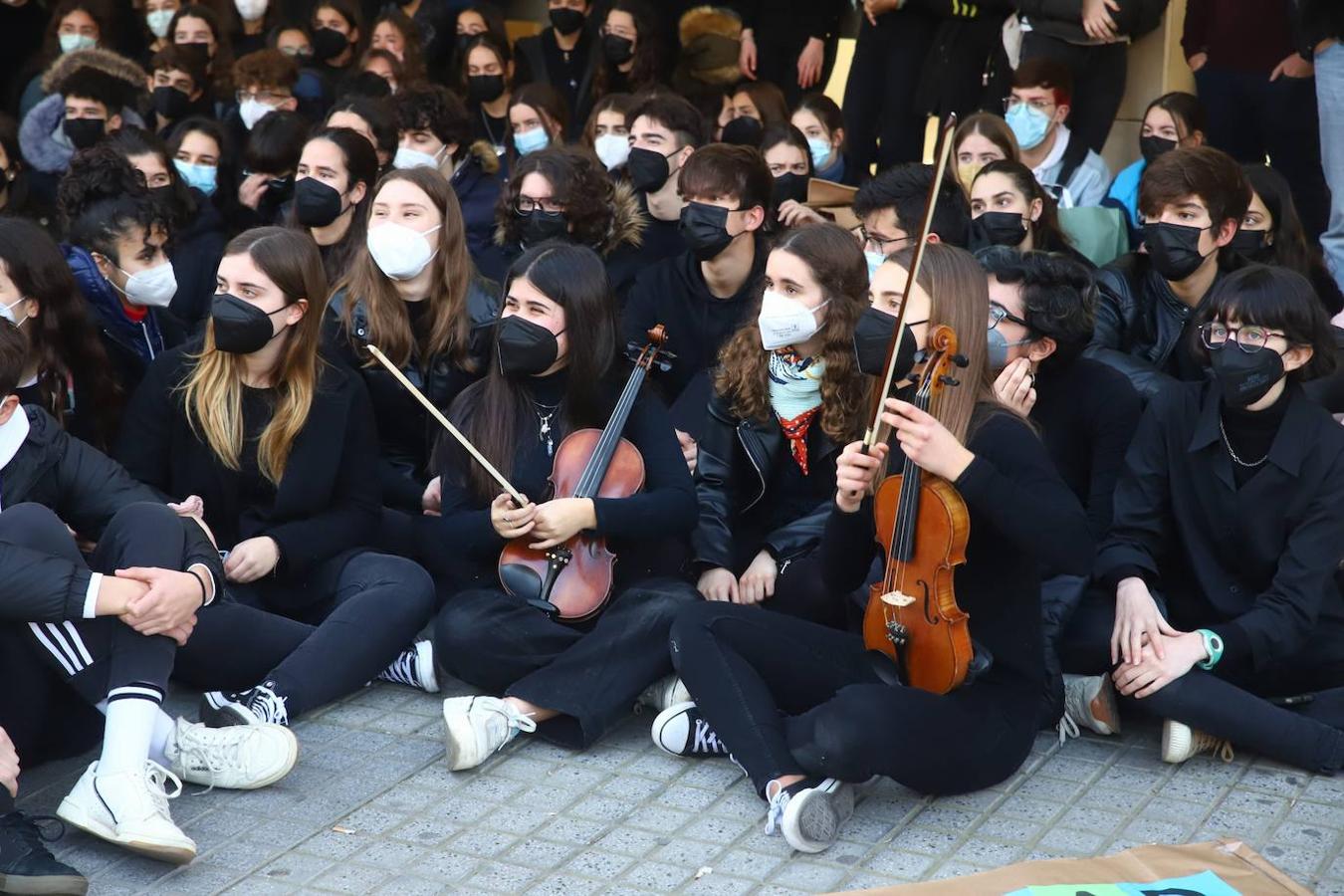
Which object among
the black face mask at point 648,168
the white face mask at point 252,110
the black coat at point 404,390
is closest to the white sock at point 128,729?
the black coat at point 404,390

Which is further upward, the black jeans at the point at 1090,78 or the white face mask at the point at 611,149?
the black jeans at the point at 1090,78

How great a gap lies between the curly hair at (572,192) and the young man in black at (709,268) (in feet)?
1.30

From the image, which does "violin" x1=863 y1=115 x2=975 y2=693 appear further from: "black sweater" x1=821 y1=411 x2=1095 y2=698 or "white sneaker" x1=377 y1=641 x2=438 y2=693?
"white sneaker" x1=377 y1=641 x2=438 y2=693

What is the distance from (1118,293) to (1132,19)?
2.07 metres

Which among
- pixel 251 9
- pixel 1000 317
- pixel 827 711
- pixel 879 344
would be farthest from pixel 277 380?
pixel 251 9

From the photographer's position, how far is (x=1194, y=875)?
131 inches

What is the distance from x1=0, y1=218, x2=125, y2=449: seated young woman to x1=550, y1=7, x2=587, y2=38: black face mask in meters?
4.39

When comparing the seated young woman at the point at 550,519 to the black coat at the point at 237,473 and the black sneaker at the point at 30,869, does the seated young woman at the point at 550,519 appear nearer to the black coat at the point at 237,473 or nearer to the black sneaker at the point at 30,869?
the black coat at the point at 237,473

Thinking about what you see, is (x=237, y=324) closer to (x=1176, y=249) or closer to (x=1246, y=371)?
(x=1246, y=371)

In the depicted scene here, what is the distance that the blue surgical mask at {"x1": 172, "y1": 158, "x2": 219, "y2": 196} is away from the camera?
6906 millimetres

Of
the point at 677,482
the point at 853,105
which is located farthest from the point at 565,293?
the point at 853,105

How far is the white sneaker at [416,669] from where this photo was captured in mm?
4445

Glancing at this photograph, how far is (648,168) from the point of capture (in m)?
6.31

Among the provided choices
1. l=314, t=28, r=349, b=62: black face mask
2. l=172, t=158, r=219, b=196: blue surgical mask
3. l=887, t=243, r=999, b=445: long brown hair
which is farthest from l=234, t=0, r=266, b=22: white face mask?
l=887, t=243, r=999, b=445: long brown hair
